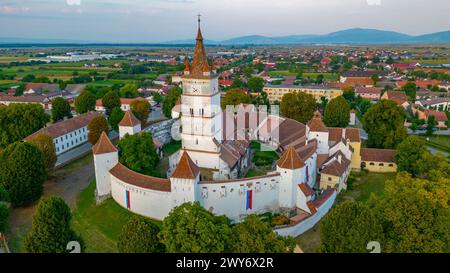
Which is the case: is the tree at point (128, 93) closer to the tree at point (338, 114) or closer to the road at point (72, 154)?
the road at point (72, 154)

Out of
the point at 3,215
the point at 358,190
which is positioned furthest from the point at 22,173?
the point at 358,190

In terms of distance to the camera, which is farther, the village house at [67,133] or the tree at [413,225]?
the village house at [67,133]

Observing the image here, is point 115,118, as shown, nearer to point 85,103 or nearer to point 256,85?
point 85,103

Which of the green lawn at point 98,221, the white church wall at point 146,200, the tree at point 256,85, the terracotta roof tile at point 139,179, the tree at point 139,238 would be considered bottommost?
the green lawn at point 98,221

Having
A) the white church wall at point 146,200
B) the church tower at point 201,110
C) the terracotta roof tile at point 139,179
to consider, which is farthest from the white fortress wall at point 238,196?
the church tower at point 201,110

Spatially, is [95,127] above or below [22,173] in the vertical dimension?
above

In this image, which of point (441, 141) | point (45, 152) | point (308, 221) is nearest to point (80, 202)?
point (45, 152)
